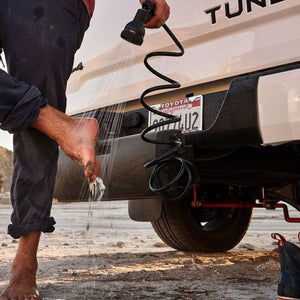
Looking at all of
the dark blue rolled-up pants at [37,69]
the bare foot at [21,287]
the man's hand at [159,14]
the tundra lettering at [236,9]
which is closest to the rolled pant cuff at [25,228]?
the dark blue rolled-up pants at [37,69]

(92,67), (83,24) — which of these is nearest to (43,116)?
(83,24)

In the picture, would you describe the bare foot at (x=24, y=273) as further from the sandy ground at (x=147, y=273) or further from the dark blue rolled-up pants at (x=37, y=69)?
the sandy ground at (x=147, y=273)

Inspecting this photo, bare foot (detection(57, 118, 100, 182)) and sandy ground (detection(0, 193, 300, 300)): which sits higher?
bare foot (detection(57, 118, 100, 182))

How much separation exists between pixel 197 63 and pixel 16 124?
977 millimetres

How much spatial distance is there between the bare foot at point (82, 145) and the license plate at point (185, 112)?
661 mm

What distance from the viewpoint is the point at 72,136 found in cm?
166

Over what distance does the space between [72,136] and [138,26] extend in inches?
24.0

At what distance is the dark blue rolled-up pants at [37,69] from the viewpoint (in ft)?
5.97

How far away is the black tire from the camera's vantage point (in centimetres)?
338

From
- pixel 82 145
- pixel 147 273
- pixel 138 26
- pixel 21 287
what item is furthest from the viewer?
pixel 147 273

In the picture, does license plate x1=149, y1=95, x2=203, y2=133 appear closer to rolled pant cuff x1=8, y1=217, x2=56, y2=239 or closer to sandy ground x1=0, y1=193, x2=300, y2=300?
sandy ground x1=0, y1=193, x2=300, y2=300

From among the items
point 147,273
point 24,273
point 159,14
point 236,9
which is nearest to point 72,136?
point 24,273

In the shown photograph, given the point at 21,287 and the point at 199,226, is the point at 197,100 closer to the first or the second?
the point at 21,287

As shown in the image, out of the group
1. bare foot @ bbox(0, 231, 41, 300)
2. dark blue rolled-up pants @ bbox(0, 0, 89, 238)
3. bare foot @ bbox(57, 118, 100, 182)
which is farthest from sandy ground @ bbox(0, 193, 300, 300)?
bare foot @ bbox(57, 118, 100, 182)
